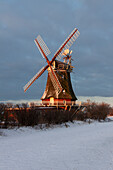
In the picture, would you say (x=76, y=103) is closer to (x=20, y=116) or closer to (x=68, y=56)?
(x=68, y=56)

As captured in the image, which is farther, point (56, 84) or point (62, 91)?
point (62, 91)

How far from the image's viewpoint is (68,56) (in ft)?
124

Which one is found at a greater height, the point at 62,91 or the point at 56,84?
the point at 56,84

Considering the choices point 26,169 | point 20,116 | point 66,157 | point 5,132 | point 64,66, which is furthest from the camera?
point 64,66

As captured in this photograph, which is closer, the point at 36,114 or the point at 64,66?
the point at 36,114

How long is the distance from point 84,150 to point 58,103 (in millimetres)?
23694

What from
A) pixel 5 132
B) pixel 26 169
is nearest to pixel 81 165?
pixel 26 169

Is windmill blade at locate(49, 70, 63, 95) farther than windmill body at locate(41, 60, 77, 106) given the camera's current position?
No

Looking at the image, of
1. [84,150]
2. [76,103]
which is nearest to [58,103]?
[76,103]

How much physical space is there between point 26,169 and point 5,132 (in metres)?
9.72

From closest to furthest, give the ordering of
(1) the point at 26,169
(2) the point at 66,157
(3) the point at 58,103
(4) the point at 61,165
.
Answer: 1. (1) the point at 26,169
2. (4) the point at 61,165
3. (2) the point at 66,157
4. (3) the point at 58,103

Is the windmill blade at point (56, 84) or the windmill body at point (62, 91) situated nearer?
the windmill blade at point (56, 84)

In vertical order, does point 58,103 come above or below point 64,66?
below

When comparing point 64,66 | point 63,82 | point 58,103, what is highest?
point 64,66
